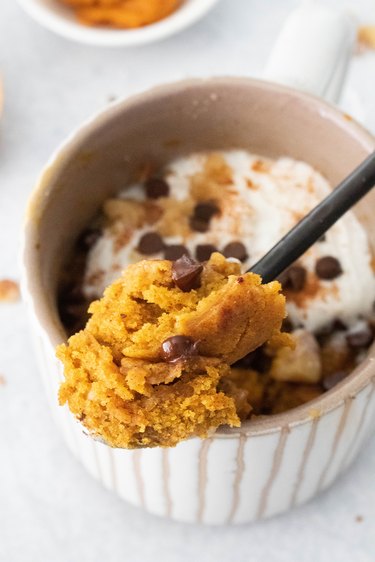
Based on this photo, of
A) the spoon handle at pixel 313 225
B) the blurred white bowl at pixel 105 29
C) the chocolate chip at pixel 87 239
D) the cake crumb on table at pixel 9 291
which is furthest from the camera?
the blurred white bowl at pixel 105 29

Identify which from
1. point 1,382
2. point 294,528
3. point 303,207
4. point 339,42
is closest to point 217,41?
point 339,42

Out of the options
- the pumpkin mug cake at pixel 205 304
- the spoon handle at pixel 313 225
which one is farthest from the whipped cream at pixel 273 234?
the spoon handle at pixel 313 225

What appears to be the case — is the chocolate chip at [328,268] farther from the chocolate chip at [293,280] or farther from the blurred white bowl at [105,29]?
the blurred white bowl at [105,29]

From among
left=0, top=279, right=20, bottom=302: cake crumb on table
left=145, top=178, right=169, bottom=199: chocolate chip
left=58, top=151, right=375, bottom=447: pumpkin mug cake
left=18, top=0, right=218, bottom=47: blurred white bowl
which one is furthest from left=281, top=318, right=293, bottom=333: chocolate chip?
left=18, top=0, right=218, bottom=47: blurred white bowl

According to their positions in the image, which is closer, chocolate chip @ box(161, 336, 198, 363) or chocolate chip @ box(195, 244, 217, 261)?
chocolate chip @ box(161, 336, 198, 363)

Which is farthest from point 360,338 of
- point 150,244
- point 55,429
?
point 55,429

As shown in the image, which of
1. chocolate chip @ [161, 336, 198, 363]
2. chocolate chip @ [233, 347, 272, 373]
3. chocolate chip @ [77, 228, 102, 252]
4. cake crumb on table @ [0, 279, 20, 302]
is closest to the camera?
chocolate chip @ [161, 336, 198, 363]

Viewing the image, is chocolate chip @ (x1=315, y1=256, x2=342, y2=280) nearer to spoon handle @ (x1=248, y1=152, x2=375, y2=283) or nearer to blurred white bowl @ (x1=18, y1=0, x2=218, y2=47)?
spoon handle @ (x1=248, y1=152, x2=375, y2=283)
